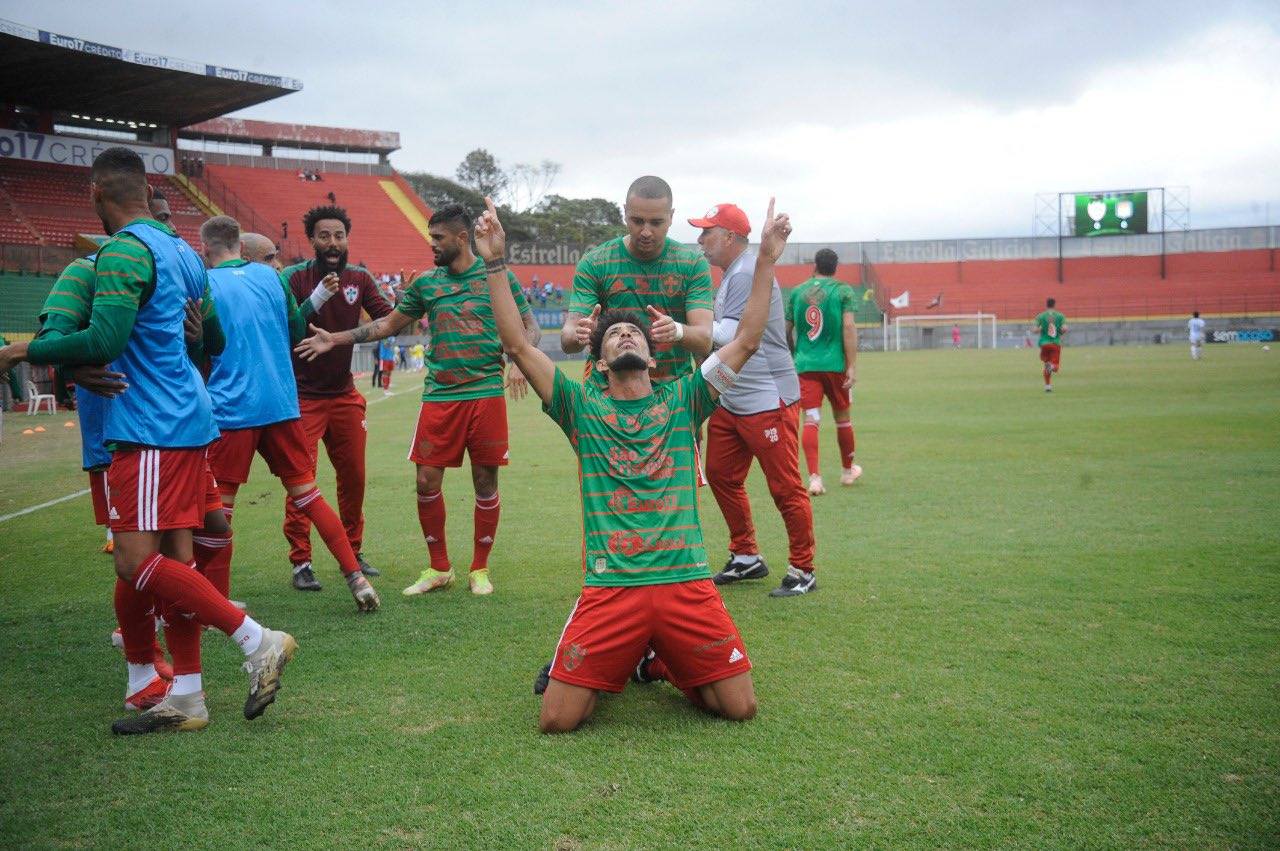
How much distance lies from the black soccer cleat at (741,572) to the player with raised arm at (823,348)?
3673 mm

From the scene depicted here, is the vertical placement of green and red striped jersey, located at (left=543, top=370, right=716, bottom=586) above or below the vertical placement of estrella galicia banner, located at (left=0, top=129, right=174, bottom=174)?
below

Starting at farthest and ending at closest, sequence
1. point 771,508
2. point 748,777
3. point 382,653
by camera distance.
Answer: point 771,508 < point 382,653 < point 748,777

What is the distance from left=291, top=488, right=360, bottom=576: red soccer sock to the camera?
5.89 metres

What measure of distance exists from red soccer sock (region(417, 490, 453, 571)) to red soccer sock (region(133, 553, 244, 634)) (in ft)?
8.02

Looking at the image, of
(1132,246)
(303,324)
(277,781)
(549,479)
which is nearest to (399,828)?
(277,781)

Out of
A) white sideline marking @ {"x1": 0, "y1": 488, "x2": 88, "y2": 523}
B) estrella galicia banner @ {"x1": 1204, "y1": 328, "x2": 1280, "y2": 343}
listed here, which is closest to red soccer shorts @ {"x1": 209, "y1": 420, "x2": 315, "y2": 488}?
white sideline marking @ {"x1": 0, "y1": 488, "x2": 88, "y2": 523}

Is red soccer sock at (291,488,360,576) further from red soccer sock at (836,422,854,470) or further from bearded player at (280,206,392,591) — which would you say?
red soccer sock at (836,422,854,470)

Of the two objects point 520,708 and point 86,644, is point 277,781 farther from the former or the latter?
point 86,644

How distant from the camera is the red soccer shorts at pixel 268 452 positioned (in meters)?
5.98

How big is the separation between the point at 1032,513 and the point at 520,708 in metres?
5.59

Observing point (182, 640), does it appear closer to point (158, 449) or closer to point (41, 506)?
point (158, 449)

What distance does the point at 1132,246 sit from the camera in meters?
69.9

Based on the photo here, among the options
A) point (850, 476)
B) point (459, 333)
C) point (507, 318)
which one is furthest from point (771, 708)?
point (850, 476)

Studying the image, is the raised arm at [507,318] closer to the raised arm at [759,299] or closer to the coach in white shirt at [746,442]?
the raised arm at [759,299]
